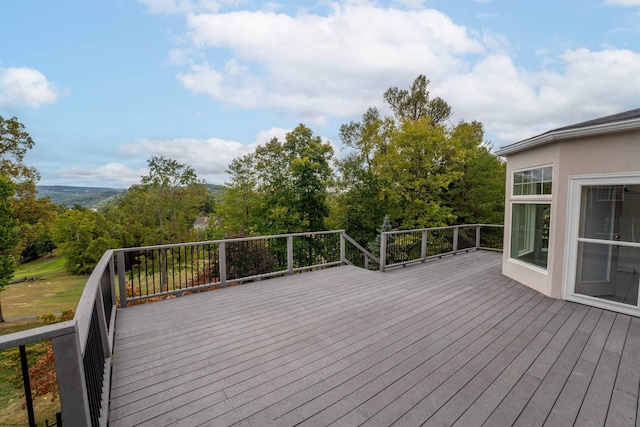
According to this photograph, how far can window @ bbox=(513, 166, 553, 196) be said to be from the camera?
456cm

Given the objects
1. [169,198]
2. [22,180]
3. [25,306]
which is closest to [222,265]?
[169,198]

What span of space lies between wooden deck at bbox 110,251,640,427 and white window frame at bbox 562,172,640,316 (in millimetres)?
245

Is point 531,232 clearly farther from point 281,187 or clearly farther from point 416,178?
point 281,187

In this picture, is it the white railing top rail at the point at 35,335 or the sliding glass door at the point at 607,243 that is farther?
the sliding glass door at the point at 607,243

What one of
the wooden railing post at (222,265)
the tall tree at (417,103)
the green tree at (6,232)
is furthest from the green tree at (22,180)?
the tall tree at (417,103)

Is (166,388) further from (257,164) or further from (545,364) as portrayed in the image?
(257,164)

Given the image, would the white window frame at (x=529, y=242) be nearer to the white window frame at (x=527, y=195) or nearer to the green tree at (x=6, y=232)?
the white window frame at (x=527, y=195)

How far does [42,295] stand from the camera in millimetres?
23078

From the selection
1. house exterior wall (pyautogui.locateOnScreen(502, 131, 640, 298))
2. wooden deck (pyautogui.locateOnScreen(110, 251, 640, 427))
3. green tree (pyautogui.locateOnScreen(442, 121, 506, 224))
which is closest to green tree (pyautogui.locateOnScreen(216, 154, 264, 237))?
green tree (pyautogui.locateOnScreen(442, 121, 506, 224))

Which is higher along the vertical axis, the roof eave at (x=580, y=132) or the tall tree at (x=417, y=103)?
the tall tree at (x=417, y=103)

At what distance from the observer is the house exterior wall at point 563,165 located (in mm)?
3709

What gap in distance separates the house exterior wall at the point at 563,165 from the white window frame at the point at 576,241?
5cm

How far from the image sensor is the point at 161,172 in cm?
1500

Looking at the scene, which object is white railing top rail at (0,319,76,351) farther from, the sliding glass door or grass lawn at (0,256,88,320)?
grass lawn at (0,256,88,320)
